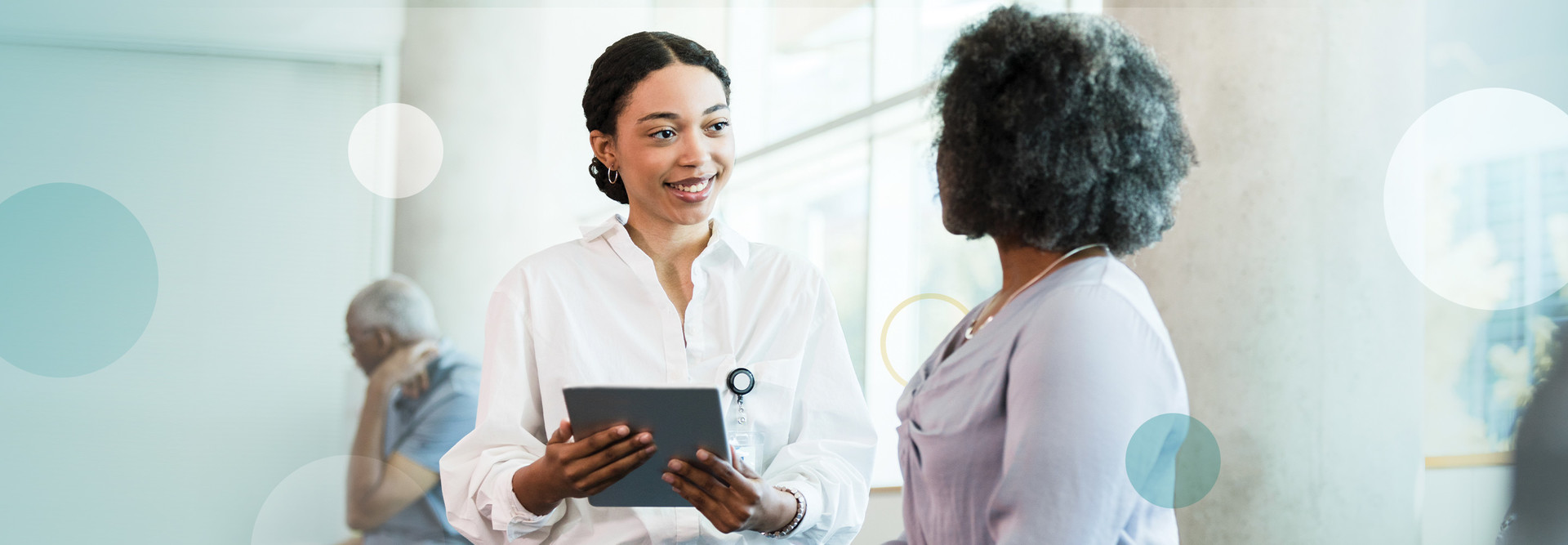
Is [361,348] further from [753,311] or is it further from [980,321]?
[980,321]

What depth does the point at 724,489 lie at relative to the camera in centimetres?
134

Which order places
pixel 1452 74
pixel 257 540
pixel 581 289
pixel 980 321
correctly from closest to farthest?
pixel 980 321, pixel 581 289, pixel 1452 74, pixel 257 540

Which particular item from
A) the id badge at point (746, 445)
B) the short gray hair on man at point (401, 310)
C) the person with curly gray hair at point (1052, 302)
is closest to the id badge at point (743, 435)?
the id badge at point (746, 445)

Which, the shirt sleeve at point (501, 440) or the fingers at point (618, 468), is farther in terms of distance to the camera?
the shirt sleeve at point (501, 440)

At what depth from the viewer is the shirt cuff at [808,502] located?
1.50 metres

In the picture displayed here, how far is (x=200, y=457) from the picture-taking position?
354 centimetres

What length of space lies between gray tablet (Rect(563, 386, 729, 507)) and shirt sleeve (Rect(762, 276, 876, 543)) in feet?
0.91

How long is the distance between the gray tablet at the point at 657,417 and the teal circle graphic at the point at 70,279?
2.84 m

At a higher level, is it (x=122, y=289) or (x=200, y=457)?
(x=122, y=289)

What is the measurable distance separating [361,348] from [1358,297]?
3.38m

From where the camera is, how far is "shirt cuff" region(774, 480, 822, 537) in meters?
1.50

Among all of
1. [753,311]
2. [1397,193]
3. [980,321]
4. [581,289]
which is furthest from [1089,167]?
[1397,193]

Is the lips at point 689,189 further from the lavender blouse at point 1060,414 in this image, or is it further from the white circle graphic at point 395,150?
the white circle graphic at point 395,150

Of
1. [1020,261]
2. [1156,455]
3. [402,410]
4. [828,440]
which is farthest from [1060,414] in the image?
[402,410]
